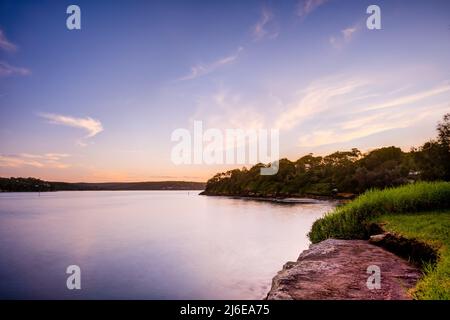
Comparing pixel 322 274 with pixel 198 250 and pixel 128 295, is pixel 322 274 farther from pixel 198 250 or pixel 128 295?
pixel 198 250

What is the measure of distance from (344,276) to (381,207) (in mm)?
6680

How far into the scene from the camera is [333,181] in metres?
89.2

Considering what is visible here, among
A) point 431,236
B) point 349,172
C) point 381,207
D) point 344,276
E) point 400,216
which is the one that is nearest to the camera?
Result: point 344,276

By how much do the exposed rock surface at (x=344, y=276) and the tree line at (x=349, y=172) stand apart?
26149mm

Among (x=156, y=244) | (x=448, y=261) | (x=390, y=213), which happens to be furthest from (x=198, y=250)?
(x=448, y=261)

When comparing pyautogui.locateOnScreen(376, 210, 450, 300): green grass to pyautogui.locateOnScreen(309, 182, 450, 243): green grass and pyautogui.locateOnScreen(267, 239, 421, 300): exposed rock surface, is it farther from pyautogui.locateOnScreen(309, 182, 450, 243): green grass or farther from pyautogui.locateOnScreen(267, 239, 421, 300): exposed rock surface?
pyautogui.locateOnScreen(309, 182, 450, 243): green grass

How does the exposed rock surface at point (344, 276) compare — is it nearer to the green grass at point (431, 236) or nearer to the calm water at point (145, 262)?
the green grass at point (431, 236)

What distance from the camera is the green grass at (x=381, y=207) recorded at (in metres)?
11.0

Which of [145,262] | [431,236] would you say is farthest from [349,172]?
[431,236]

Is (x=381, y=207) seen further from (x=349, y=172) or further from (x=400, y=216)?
(x=349, y=172)

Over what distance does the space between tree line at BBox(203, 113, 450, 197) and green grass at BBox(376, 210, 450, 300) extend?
900 inches

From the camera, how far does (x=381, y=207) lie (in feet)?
38.2

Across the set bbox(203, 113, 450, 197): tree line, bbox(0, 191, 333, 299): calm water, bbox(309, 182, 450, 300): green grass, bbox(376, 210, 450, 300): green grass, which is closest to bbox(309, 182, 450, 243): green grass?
bbox(309, 182, 450, 300): green grass
